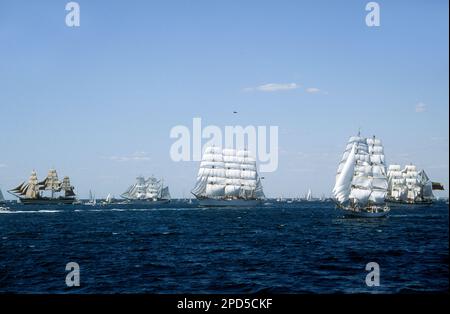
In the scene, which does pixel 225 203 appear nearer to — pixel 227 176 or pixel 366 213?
pixel 227 176

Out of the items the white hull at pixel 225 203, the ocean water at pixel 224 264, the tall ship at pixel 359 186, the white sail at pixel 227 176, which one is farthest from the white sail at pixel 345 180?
the white sail at pixel 227 176

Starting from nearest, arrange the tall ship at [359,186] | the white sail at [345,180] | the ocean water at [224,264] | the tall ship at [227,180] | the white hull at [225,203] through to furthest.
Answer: the ocean water at [224,264] < the tall ship at [359,186] < the white sail at [345,180] < the white hull at [225,203] < the tall ship at [227,180]

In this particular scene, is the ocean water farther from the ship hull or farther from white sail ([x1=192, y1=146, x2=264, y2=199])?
white sail ([x1=192, y1=146, x2=264, y2=199])

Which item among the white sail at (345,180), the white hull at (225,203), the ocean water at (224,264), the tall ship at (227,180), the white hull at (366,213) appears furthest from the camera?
the tall ship at (227,180)

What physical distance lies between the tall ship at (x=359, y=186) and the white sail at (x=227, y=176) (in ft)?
261

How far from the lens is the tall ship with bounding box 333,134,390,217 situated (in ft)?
333

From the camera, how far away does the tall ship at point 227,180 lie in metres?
182

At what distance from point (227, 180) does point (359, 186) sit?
85.7 m

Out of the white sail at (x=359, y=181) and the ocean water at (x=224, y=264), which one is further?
the white sail at (x=359, y=181)

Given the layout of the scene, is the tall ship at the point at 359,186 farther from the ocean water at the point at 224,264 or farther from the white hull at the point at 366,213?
the ocean water at the point at 224,264
